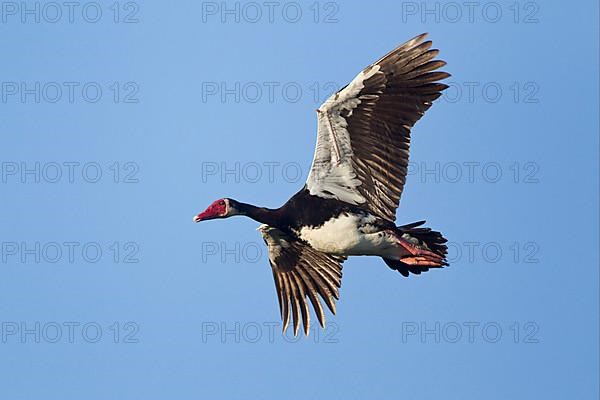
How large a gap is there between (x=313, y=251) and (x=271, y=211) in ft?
3.92

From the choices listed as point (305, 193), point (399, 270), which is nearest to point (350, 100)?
point (305, 193)

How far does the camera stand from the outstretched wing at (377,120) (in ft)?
44.8

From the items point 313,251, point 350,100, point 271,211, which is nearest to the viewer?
point 350,100

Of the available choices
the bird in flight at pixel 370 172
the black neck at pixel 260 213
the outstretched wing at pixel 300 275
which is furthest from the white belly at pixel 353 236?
the outstretched wing at pixel 300 275

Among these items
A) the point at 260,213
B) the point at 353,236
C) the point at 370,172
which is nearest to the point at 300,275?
the point at 260,213

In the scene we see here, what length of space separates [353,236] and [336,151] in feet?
3.36

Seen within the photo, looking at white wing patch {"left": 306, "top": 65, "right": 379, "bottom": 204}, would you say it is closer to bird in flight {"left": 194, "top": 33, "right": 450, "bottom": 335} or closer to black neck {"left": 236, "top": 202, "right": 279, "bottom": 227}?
bird in flight {"left": 194, "top": 33, "right": 450, "bottom": 335}

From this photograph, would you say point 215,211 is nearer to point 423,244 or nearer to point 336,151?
point 336,151

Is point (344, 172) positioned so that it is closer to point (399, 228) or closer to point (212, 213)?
point (399, 228)

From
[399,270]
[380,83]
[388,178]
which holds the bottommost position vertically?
[399,270]

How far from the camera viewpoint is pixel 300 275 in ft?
50.9

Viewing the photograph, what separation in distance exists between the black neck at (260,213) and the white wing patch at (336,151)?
58 centimetres

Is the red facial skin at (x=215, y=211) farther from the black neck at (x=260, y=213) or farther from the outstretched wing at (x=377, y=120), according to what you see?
the outstretched wing at (x=377, y=120)

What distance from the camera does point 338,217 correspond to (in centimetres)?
1411
